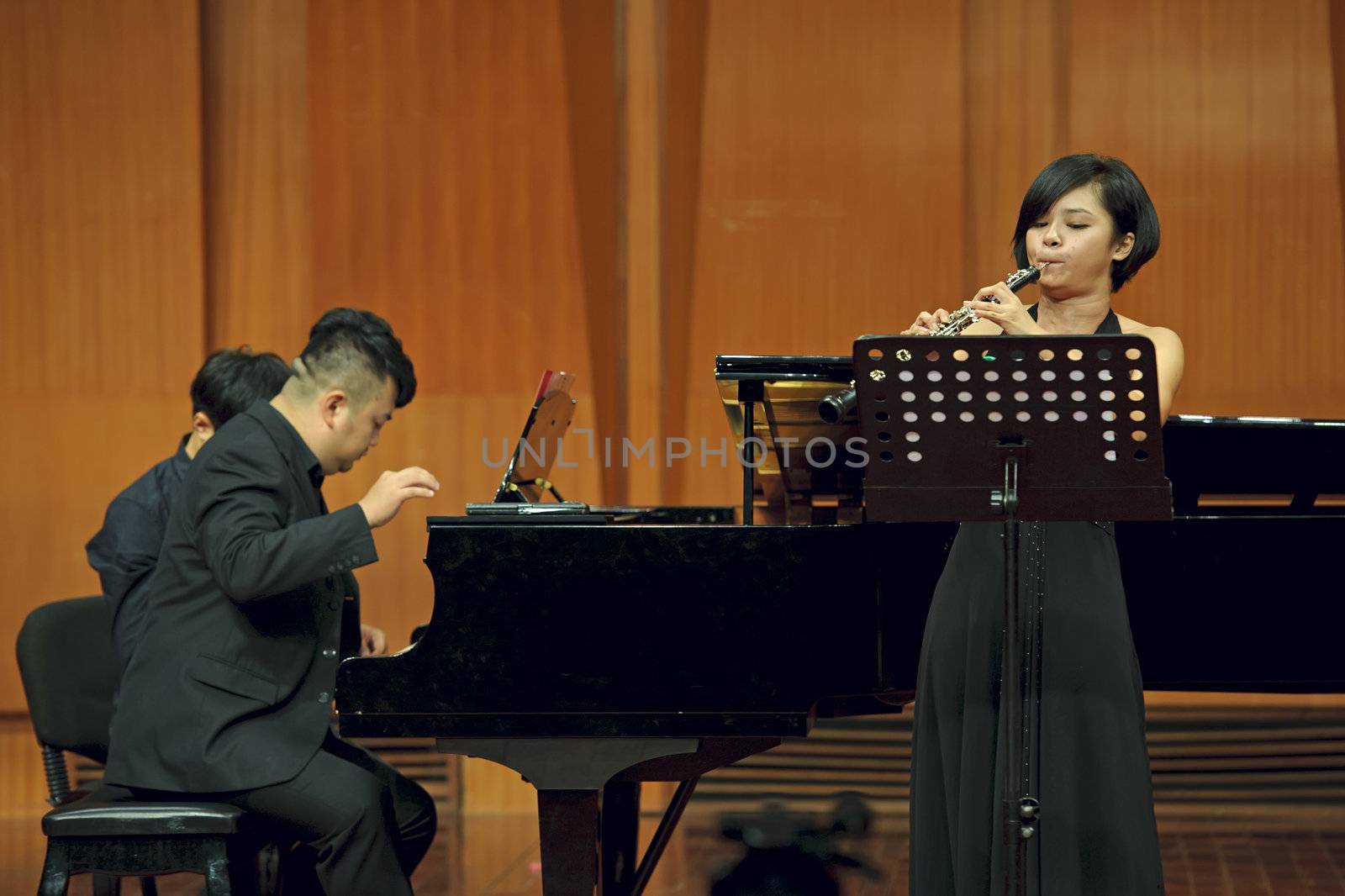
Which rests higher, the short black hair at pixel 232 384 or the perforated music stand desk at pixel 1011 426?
the short black hair at pixel 232 384

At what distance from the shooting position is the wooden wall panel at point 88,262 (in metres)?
4.14

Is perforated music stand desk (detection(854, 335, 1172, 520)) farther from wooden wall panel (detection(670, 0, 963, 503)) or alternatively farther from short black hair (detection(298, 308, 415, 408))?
wooden wall panel (detection(670, 0, 963, 503))

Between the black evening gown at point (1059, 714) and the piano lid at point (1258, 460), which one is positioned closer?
the black evening gown at point (1059, 714)

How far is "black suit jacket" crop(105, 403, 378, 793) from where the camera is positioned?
221 centimetres

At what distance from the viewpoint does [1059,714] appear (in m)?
1.96

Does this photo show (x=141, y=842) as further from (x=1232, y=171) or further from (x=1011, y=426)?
(x=1232, y=171)

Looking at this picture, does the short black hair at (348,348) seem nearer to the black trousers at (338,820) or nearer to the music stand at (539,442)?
the music stand at (539,442)

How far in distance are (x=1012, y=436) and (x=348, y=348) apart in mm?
1249

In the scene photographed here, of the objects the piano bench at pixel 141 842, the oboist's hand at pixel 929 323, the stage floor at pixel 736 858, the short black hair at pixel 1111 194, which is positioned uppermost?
the short black hair at pixel 1111 194

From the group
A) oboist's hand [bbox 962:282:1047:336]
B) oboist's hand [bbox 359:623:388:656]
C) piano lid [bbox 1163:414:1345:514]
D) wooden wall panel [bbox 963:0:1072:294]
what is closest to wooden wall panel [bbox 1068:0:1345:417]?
wooden wall panel [bbox 963:0:1072:294]

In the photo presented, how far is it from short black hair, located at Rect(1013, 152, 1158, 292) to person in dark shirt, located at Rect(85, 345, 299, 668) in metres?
1.58

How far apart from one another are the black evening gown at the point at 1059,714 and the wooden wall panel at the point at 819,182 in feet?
7.01

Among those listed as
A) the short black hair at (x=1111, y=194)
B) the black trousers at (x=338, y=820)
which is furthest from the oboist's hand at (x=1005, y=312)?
the black trousers at (x=338, y=820)

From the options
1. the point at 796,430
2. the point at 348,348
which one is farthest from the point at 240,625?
the point at 796,430
